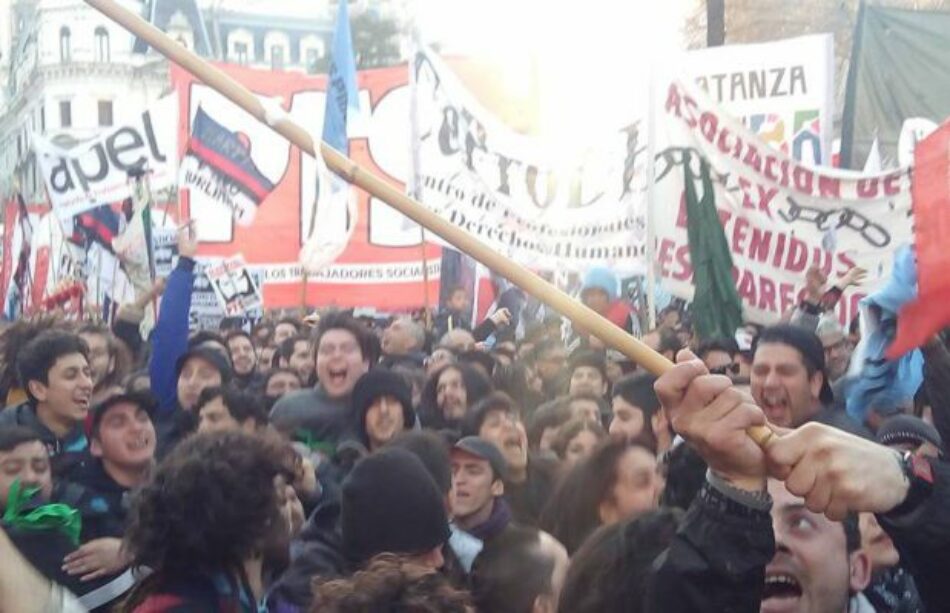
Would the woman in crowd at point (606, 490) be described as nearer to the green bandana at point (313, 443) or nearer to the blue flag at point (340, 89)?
the green bandana at point (313, 443)

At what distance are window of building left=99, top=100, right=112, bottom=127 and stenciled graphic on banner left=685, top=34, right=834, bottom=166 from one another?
7622cm

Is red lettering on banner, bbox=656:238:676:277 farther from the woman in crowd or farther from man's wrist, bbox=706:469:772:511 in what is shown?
man's wrist, bbox=706:469:772:511

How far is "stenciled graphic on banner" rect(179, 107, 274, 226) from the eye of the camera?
28.3 ft

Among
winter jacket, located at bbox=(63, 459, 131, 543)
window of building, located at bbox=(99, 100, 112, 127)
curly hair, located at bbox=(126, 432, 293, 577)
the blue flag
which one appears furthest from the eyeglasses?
window of building, located at bbox=(99, 100, 112, 127)

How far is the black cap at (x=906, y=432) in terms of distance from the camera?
12.2 feet

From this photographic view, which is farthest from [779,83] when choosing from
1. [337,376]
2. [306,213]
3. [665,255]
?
[337,376]

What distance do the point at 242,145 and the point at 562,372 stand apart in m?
3.34

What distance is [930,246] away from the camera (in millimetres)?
2025

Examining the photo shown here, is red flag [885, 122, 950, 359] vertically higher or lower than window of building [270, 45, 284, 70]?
lower

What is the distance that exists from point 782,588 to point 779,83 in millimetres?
8542

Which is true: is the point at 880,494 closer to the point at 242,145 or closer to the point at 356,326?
the point at 356,326

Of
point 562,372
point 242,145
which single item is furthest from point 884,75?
point 242,145

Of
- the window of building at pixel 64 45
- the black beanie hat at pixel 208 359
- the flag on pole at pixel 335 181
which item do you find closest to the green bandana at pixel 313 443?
the black beanie hat at pixel 208 359

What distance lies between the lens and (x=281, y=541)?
3029 millimetres
